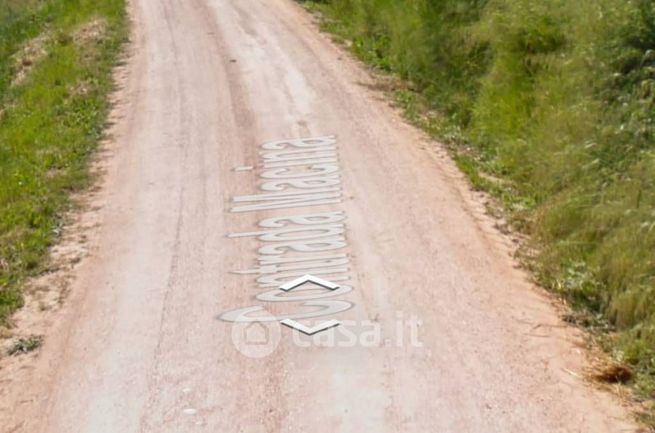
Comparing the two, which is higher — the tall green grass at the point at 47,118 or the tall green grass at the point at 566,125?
the tall green grass at the point at 566,125

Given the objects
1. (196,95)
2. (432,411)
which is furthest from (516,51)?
(432,411)

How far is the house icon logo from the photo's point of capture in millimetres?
6773

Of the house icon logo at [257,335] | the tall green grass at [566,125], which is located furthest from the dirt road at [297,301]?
the tall green grass at [566,125]

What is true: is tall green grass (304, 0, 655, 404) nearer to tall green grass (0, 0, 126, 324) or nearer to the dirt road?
the dirt road

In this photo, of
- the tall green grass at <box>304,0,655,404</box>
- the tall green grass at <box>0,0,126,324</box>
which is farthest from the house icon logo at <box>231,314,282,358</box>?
the tall green grass at <box>304,0,655,404</box>

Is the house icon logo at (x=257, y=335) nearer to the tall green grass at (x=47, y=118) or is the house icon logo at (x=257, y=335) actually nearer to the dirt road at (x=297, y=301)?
the dirt road at (x=297, y=301)

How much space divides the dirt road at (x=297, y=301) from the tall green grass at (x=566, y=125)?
0.38 meters

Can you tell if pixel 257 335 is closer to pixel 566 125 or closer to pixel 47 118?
pixel 566 125

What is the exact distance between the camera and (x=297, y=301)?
7484 mm

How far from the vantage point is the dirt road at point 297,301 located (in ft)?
19.9

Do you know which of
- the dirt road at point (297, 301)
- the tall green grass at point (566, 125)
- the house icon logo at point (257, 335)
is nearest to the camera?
the dirt road at point (297, 301)

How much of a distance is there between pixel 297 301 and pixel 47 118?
6.89 meters

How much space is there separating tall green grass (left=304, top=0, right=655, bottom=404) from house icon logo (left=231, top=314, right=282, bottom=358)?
212 centimetres

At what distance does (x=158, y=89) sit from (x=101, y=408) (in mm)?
8564
